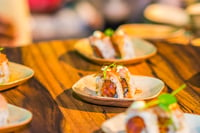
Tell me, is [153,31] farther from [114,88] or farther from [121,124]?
[121,124]

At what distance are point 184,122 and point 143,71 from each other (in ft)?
2.44

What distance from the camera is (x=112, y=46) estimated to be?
245cm

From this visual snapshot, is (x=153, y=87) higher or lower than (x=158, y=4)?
higher

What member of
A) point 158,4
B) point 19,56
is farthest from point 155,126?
point 158,4

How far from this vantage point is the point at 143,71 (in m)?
2.29

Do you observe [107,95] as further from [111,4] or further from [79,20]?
[111,4]

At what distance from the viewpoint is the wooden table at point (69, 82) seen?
5.58 ft

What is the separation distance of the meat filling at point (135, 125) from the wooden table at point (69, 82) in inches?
7.3

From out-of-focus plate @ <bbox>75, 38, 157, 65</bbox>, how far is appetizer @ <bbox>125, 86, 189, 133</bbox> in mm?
846

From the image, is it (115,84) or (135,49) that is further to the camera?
(135,49)

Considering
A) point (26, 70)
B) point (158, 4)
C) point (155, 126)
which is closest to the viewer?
point (155, 126)

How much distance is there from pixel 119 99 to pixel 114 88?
92mm

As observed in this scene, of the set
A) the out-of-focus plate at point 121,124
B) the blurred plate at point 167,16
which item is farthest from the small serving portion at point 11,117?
the blurred plate at point 167,16

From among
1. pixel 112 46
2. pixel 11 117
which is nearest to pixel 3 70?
pixel 11 117
